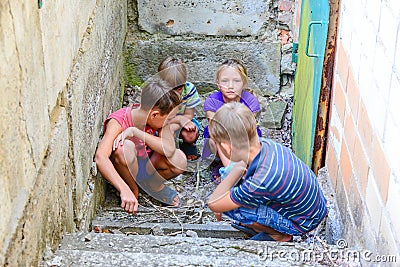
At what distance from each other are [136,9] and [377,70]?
125 inches

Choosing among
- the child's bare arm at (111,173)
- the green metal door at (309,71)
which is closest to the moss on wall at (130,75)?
the green metal door at (309,71)

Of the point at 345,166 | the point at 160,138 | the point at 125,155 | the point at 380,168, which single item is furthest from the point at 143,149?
the point at 380,168

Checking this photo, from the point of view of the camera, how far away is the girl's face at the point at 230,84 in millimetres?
4359

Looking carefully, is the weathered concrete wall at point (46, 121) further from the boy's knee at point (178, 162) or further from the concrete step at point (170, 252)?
the boy's knee at point (178, 162)

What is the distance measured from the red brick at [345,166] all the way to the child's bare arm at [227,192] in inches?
18.4

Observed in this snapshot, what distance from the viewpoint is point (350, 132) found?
2.85 meters

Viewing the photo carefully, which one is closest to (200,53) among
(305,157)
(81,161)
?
(305,157)

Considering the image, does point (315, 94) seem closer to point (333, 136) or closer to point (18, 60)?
point (333, 136)

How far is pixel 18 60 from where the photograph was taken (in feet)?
6.09

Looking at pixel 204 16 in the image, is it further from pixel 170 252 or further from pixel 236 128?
pixel 170 252

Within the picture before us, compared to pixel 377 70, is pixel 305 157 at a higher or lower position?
lower

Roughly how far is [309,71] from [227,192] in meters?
1.29

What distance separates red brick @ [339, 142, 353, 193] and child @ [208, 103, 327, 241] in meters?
0.14

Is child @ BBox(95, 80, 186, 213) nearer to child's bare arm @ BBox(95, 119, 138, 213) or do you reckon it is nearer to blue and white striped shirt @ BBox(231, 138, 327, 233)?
child's bare arm @ BBox(95, 119, 138, 213)
